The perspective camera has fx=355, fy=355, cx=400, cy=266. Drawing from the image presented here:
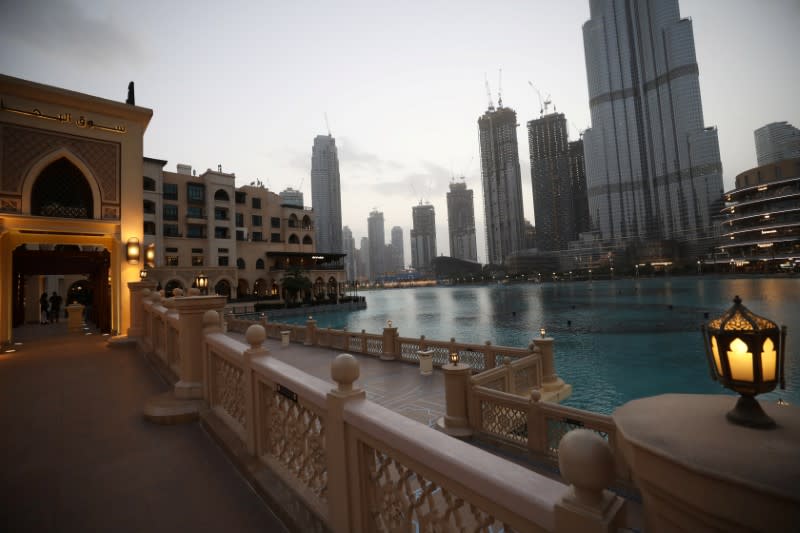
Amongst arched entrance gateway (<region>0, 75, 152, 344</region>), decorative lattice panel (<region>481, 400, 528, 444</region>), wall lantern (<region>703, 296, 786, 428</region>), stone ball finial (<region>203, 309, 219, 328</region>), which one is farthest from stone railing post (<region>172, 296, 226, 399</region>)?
arched entrance gateway (<region>0, 75, 152, 344</region>)

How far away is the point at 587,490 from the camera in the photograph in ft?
3.80

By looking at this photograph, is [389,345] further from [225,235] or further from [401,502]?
[225,235]

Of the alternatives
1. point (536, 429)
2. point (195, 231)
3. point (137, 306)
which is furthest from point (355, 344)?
point (195, 231)

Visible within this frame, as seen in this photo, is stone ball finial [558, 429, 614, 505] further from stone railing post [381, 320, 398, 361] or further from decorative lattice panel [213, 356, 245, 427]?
stone railing post [381, 320, 398, 361]

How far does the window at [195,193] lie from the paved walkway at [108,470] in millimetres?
46260

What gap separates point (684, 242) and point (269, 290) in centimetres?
13893

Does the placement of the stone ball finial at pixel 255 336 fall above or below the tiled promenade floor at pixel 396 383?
above

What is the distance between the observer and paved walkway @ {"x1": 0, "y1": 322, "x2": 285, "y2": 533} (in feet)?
9.20

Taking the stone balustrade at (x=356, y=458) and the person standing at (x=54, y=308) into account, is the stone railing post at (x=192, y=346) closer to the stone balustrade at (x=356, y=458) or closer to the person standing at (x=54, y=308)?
the stone balustrade at (x=356, y=458)

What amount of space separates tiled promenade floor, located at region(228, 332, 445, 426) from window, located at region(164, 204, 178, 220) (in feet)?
126

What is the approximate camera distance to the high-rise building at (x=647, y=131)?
12838 cm

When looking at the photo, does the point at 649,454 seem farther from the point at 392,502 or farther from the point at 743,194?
the point at 743,194

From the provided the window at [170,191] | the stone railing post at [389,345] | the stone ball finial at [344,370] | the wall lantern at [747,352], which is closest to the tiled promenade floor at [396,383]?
the stone railing post at [389,345]

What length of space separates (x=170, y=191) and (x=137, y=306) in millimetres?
41162
